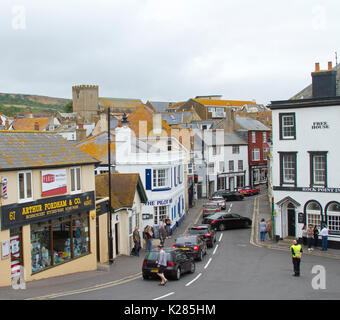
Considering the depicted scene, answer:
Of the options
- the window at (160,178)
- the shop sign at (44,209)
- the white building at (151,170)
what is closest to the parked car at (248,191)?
the white building at (151,170)

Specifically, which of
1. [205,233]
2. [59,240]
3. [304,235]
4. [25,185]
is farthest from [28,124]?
[25,185]

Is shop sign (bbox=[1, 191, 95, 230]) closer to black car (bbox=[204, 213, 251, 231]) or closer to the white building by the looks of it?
the white building

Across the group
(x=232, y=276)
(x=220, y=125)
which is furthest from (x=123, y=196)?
(x=220, y=125)

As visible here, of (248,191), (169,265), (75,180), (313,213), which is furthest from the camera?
(248,191)

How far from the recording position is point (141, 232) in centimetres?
3347

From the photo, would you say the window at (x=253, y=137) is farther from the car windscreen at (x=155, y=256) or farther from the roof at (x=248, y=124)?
the car windscreen at (x=155, y=256)

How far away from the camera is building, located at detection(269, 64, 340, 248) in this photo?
29812 mm

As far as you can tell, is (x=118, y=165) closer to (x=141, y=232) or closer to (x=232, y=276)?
(x=141, y=232)

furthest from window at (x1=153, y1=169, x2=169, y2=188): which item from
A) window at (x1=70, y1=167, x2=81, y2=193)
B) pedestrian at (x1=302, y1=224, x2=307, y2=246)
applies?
window at (x1=70, y1=167, x2=81, y2=193)

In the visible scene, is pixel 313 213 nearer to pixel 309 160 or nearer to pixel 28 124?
pixel 309 160

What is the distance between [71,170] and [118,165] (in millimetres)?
14096

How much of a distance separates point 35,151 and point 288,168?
18048 millimetres

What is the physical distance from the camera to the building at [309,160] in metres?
→ 29.8

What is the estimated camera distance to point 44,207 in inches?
800
